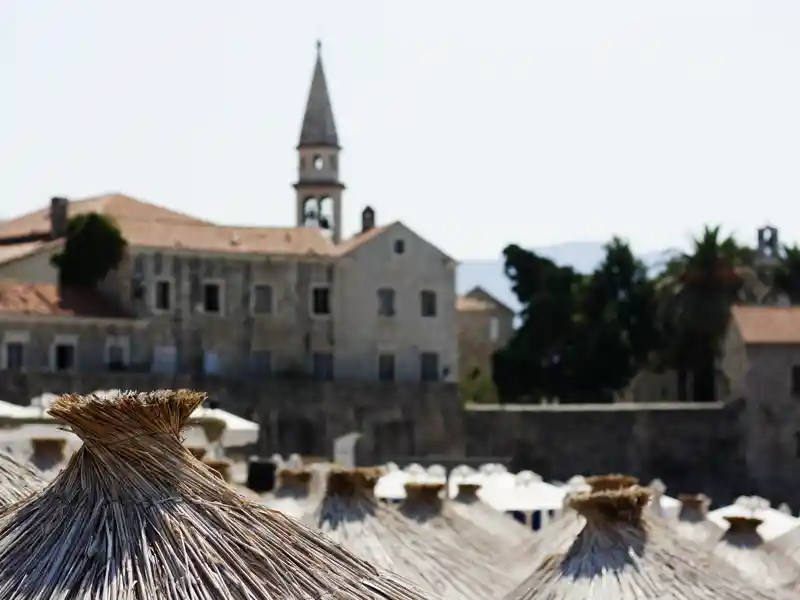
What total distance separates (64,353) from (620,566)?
44.3 meters

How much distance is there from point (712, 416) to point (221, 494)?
55.1 m

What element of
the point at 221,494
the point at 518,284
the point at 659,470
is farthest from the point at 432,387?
the point at 221,494

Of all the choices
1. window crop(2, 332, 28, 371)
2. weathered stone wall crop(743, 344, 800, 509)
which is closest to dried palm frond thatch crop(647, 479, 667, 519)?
window crop(2, 332, 28, 371)

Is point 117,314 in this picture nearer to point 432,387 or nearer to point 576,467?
point 432,387

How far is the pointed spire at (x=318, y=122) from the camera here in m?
71.0

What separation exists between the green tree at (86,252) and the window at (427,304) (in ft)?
35.4

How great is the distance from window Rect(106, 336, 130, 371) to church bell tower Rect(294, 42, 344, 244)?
14.1m

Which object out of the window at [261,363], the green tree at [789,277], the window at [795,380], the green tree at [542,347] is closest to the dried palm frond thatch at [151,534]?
the window at [261,363]

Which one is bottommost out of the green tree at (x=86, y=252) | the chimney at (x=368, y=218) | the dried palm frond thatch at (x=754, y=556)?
the dried palm frond thatch at (x=754, y=556)

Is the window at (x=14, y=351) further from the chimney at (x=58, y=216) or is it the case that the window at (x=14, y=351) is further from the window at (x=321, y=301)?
the window at (x=321, y=301)

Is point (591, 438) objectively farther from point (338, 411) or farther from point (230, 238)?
point (230, 238)

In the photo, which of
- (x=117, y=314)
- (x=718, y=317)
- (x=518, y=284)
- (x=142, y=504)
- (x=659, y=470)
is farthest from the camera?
(x=518, y=284)

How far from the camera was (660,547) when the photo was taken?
1333 cm

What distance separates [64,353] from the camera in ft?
184
